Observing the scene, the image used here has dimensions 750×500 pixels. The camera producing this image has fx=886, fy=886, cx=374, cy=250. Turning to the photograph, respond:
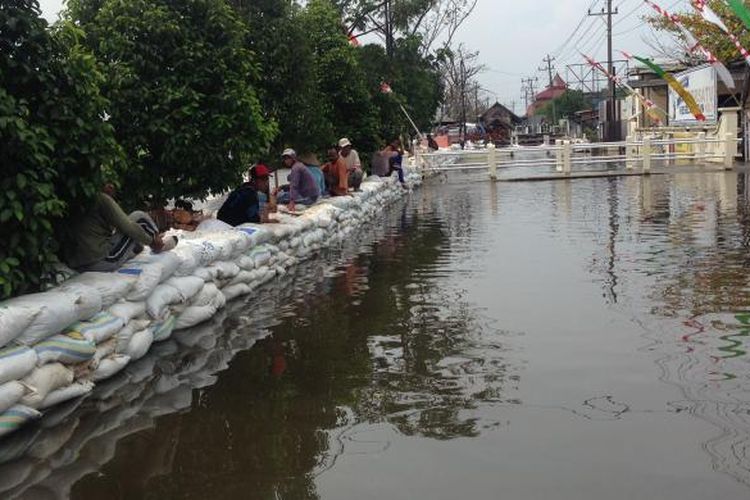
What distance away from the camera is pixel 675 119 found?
102 feet

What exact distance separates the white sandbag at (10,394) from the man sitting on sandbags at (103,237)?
1796 mm

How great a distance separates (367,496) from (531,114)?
11356cm

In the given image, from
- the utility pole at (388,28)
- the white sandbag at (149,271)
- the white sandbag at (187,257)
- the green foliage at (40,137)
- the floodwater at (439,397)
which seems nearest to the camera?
the floodwater at (439,397)

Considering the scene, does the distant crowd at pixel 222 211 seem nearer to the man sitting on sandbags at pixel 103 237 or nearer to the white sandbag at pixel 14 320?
the man sitting on sandbags at pixel 103 237

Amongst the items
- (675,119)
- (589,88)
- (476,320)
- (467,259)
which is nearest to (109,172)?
(476,320)

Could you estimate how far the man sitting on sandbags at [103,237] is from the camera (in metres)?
6.03

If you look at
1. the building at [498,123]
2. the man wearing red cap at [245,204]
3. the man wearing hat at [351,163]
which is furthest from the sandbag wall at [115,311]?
the building at [498,123]

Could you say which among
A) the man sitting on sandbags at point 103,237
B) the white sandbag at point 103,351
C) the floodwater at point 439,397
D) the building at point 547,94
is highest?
the building at point 547,94

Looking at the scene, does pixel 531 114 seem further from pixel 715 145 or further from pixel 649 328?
pixel 649 328

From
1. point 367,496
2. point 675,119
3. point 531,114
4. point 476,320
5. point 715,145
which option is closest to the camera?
point 367,496

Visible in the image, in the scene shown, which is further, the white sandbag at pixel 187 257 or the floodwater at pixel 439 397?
the white sandbag at pixel 187 257

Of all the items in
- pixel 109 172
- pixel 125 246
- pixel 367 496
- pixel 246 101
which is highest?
pixel 246 101

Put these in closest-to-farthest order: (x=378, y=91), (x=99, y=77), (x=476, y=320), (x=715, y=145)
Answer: (x=99, y=77) → (x=476, y=320) → (x=378, y=91) → (x=715, y=145)

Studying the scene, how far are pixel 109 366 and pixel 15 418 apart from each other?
1009 millimetres
